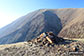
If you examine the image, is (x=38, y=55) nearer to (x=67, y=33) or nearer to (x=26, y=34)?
(x=67, y=33)

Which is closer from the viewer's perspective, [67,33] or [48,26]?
[67,33]

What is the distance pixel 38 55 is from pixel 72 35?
3151 cm

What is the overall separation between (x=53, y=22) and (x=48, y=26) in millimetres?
7881

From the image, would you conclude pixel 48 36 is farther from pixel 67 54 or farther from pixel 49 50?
pixel 67 54

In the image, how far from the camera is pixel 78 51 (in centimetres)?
1212

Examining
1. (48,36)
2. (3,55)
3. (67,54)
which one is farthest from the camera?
(48,36)

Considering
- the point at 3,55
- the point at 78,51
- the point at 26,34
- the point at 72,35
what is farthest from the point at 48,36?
the point at 26,34

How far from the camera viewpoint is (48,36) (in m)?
16.7

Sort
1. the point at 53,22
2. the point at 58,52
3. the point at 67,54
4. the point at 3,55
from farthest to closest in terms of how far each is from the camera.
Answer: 1. the point at 53,22
2. the point at 3,55
3. the point at 58,52
4. the point at 67,54

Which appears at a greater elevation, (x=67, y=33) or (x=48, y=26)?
(x=48, y=26)

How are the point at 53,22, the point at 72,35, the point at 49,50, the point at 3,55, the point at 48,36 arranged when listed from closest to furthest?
the point at 49,50, the point at 3,55, the point at 48,36, the point at 72,35, the point at 53,22

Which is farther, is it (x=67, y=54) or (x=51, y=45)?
(x=51, y=45)

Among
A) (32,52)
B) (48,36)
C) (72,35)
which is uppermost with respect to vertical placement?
(48,36)

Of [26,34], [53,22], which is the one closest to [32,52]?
[26,34]
